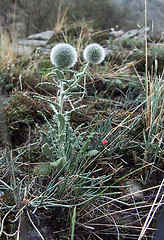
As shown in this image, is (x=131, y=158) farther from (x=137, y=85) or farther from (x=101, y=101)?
(x=137, y=85)

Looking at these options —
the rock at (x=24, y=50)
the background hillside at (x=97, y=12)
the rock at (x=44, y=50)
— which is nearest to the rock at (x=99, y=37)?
the rock at (x=44, y=50)

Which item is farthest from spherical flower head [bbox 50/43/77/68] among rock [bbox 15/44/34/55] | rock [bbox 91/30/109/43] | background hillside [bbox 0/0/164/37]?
background hillside [bbox 0/0/164/37]

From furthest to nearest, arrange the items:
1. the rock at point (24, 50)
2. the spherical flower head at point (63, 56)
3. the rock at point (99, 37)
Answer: the rock at point (99, 37) → the rock at point (24, 50) → the spherical flower head at point (63, 56)

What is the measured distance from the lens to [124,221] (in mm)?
1518

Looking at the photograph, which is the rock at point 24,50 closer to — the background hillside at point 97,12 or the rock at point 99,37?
the rock at point 99,37

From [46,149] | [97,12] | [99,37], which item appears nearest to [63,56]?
[46,149]

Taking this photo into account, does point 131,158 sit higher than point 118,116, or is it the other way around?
point 118,116

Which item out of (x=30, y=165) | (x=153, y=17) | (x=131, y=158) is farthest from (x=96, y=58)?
(x=153, y=17)

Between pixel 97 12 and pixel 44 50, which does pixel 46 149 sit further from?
pixel 97 12

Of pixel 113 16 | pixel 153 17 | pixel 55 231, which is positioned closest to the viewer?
pixel 55 231

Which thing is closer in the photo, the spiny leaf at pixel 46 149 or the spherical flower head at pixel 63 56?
the spiny leaf at pixel 46 149

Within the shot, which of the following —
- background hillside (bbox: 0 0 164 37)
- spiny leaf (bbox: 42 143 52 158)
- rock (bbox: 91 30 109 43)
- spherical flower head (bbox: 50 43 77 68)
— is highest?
background hillside (bbox: 0 0 164 37)

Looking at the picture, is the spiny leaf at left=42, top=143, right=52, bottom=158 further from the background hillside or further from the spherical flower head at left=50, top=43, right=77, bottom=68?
the background hillside

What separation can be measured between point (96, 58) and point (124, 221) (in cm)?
127
